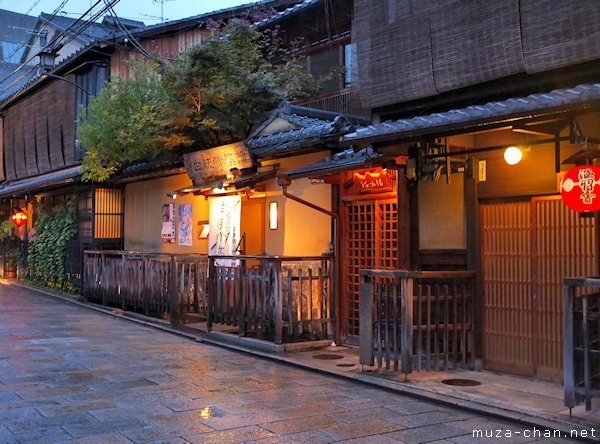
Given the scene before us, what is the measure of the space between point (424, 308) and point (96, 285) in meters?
12.7

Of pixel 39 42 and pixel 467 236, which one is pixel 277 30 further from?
pixel 39 42

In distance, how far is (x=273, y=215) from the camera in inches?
561

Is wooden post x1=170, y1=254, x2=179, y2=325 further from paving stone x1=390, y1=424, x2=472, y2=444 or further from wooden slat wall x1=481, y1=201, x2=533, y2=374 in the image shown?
paving stone x1=390, y1=424, x2=472, y2=444

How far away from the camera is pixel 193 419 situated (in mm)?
7133

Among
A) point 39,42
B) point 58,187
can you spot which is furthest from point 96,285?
point 39,42

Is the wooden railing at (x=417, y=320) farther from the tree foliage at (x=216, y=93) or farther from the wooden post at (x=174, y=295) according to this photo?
the wooden post at (x=174, y=295)

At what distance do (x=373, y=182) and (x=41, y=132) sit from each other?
833 inches

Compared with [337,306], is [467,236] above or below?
above

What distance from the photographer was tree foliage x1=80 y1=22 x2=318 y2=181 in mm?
14352

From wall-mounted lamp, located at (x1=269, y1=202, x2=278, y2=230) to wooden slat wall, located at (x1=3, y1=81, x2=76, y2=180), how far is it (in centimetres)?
1394

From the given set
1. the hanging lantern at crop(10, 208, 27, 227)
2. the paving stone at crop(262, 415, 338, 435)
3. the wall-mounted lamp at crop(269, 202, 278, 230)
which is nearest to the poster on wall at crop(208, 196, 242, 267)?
the wall-mounted lamp at crop(269, 202, 278, 230)

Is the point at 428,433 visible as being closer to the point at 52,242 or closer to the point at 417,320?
the point at 417,320

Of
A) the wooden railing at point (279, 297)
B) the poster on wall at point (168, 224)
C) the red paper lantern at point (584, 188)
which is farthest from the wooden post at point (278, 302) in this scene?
the poster on wall at point (168, 224)

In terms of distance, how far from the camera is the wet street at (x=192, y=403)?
6.60 metres
